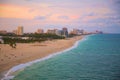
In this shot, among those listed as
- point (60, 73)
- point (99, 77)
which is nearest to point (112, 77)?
point (99, 77)

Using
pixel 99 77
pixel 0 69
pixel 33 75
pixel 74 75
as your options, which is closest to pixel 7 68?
pixel 0 69

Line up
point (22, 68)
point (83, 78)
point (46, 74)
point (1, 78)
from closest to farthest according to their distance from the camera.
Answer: point (1, 78), point (83, 78), point (46, 74), point (22, 68)

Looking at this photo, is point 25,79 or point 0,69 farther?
point 0,69

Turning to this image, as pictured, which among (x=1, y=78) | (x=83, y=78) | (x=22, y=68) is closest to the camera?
(x=1, y=78)

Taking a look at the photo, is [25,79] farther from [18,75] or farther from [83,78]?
[83,78]

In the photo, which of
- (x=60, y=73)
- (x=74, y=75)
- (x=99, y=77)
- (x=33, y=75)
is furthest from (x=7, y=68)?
(x=99, y=77)

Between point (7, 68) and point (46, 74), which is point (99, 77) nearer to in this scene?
point (46, 74)

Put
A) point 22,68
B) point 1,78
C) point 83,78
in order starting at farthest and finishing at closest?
point 22,68 < point 83,78 < point 1,78

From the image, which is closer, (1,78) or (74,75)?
(1,78)

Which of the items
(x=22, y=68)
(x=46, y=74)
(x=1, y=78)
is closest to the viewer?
(x=1, y=78)
